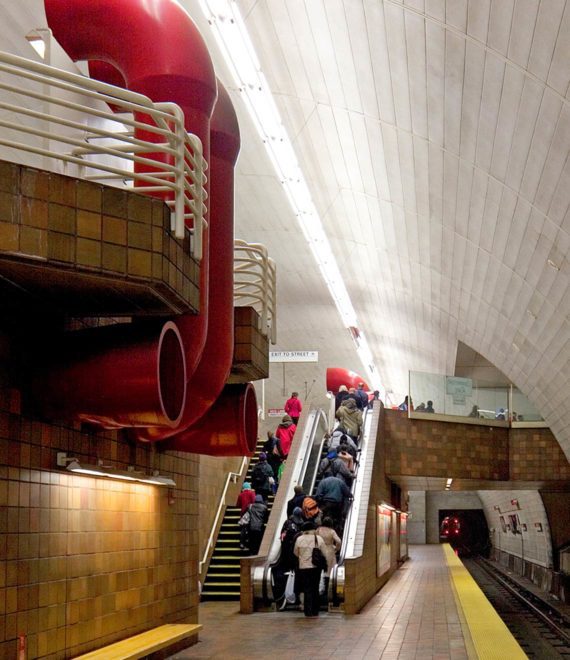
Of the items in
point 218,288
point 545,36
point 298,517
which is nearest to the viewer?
point 545,36

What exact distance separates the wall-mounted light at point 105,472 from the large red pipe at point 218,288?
35cm

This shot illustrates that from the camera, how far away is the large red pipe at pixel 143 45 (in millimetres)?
7039

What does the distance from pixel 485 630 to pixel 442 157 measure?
5300 mm

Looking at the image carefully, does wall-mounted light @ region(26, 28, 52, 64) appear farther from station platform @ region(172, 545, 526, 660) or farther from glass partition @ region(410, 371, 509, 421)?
glass partition @ region(410, 371, 509, 421)

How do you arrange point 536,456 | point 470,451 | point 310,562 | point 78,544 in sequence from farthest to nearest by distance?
point 536,456 → point 470,451 → point 310,562 → point 78,544

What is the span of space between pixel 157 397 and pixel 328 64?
22.1 feet

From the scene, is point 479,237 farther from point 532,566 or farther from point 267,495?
point 532,566

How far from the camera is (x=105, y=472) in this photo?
7.07 m

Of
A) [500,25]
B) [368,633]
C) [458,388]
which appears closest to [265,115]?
[500,25]

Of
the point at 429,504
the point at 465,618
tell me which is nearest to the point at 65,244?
the point at 465,618

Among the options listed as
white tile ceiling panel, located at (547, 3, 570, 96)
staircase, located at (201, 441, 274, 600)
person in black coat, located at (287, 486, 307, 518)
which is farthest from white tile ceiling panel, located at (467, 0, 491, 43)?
staircase, located at (201, 441, 274, 600)

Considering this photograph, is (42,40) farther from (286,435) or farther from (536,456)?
(536,456)

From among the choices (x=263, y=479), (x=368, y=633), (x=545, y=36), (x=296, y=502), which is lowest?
(x=368, y=633)

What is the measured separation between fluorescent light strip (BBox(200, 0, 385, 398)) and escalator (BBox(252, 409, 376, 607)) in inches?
136
